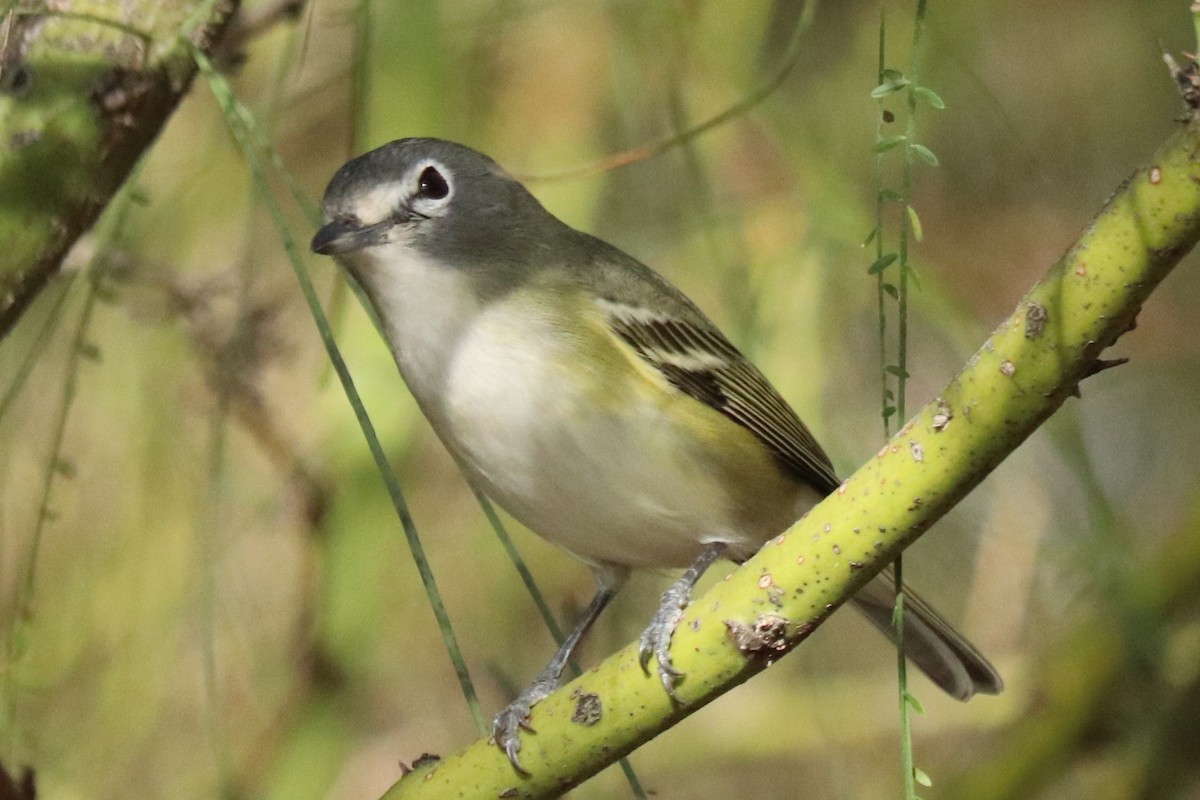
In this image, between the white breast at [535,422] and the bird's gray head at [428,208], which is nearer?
the white breast at [535,422]

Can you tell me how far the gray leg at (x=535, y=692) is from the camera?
1708mm

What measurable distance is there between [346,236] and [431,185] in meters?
0.27

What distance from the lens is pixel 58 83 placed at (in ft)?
6.70

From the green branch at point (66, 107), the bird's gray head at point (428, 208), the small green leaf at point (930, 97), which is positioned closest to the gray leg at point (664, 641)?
the small green leaf at point (930, 97)

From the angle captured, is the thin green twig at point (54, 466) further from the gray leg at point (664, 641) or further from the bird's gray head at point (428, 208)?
the gray leg at point (664, 641)

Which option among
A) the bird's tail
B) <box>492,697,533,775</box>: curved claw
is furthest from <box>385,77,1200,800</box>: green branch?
the bird's tail

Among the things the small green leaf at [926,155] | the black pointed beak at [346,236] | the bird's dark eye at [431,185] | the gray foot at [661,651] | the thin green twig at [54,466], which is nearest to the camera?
the small green leaf at [926,155]

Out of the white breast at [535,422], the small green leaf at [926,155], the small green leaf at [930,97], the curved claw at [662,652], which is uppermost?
the white breast at [535,422]

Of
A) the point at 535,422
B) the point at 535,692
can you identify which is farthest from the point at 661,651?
the point at 535,692

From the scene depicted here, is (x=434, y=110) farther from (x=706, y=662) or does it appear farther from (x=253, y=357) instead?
(x=706, y=662)

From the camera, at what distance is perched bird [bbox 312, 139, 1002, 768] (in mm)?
2406

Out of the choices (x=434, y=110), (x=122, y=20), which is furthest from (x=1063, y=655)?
(x=122, y=20)

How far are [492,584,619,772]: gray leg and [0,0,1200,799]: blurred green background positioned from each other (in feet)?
0.21

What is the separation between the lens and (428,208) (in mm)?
2637
